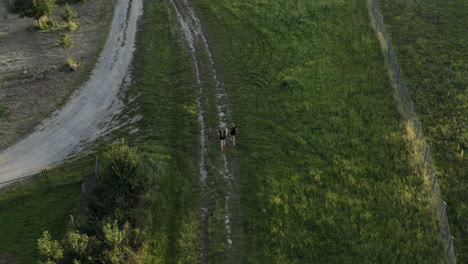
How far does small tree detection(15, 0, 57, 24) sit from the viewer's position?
46719 mm

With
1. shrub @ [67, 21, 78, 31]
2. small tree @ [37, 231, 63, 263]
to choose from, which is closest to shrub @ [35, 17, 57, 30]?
shrub @ [67, 21, 78, 31]

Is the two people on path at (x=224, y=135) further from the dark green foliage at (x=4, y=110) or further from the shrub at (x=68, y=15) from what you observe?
the shrub at (x=68, y=15)

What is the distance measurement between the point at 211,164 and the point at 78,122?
1279 centimetres

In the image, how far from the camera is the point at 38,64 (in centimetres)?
4100

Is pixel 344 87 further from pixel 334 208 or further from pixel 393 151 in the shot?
pixel 334 208

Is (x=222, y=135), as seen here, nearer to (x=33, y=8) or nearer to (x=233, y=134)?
(x=233, y=134)

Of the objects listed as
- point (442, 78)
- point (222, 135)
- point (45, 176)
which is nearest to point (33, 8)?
point (45, 176)

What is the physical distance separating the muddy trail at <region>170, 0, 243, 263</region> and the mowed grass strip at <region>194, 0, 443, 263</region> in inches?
34.0

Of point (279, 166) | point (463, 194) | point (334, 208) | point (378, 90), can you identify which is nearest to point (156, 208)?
point (279, 166)

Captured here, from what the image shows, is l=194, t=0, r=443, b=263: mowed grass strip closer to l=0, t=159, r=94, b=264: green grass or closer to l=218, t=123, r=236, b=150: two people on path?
l=218, t=123, r=236, b=150: two people on path

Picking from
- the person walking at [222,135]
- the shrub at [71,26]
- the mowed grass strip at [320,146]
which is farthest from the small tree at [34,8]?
the person walking at [222,135]

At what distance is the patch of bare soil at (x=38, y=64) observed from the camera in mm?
34219

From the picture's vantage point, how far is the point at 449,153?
87.6ft

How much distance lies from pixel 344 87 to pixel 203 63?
42.8ft
